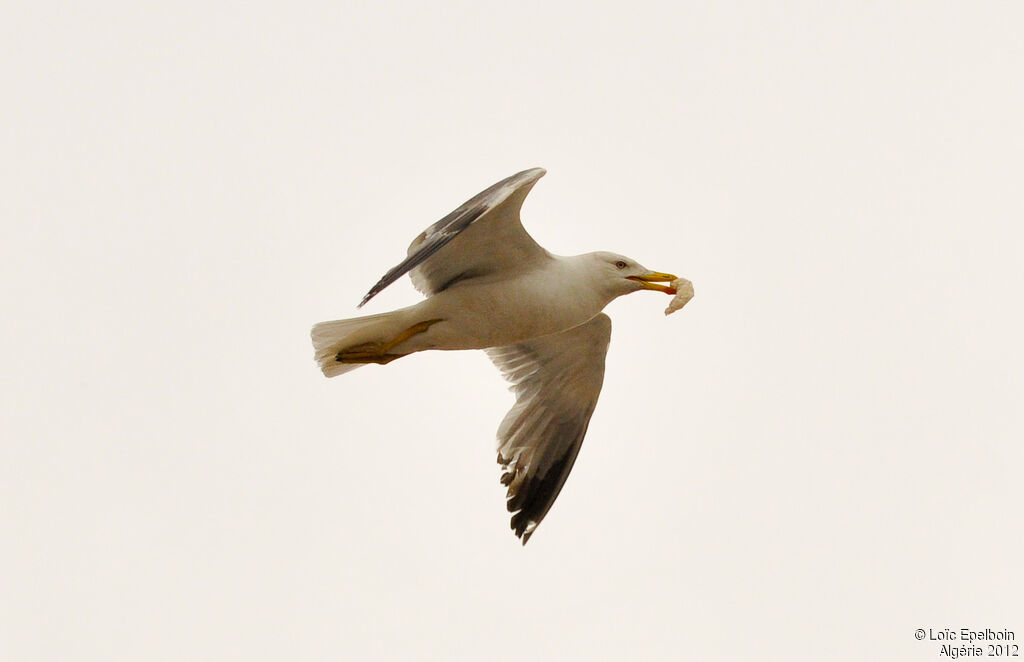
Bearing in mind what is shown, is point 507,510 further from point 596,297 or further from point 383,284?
point 383,284

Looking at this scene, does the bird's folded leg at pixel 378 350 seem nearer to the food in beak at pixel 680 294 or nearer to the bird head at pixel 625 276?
the bird head at pixel 625 276

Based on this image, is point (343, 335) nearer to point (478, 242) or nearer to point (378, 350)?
point (378, 350)

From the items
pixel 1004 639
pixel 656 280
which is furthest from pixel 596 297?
pixel 1004 639

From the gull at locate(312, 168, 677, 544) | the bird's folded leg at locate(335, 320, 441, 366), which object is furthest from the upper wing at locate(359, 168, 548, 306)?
the bird's folded leg at locate(335, 320, 441, 366)

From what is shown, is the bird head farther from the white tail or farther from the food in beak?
the white tail

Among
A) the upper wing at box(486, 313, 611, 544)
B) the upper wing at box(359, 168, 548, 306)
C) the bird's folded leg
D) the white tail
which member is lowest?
the upper wing at box(486, 313, 611, 544)

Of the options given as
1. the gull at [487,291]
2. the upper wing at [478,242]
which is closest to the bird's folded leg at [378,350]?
the gull at [487,291]
